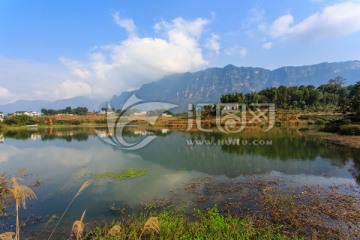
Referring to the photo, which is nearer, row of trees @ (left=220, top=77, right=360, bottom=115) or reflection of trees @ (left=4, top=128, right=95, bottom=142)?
reflection of trees @ (left=4, top=128, right=95, bottom=142)

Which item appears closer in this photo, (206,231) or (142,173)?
(206,231)

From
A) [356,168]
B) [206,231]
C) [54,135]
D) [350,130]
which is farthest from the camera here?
[54,135]

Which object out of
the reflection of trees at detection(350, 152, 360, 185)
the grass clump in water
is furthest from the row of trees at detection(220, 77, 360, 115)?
the grass clump in water

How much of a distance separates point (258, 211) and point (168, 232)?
377 centimetres

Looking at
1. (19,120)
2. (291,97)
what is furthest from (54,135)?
(291,97)

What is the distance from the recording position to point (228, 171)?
550 inches

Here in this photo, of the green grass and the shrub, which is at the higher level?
the shrub

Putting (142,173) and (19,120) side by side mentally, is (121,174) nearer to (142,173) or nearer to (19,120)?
(142,173)

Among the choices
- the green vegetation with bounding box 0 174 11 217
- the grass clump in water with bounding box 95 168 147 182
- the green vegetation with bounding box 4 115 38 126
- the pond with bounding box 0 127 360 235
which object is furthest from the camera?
the green vegetation with bounding box 4 115 38 126

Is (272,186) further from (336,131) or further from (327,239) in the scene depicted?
(336,131)

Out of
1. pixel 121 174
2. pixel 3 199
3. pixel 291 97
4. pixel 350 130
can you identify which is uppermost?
pixel 291 97

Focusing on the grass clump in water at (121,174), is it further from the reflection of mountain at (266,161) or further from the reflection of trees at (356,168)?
the reflection of trees at (356,168)

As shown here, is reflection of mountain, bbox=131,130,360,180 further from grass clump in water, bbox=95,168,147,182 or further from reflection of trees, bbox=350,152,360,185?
grass clump in water, bbox=95,168,147,182

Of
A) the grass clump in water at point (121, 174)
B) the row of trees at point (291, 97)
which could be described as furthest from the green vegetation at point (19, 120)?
the grass clump in water at point (121, 174)
